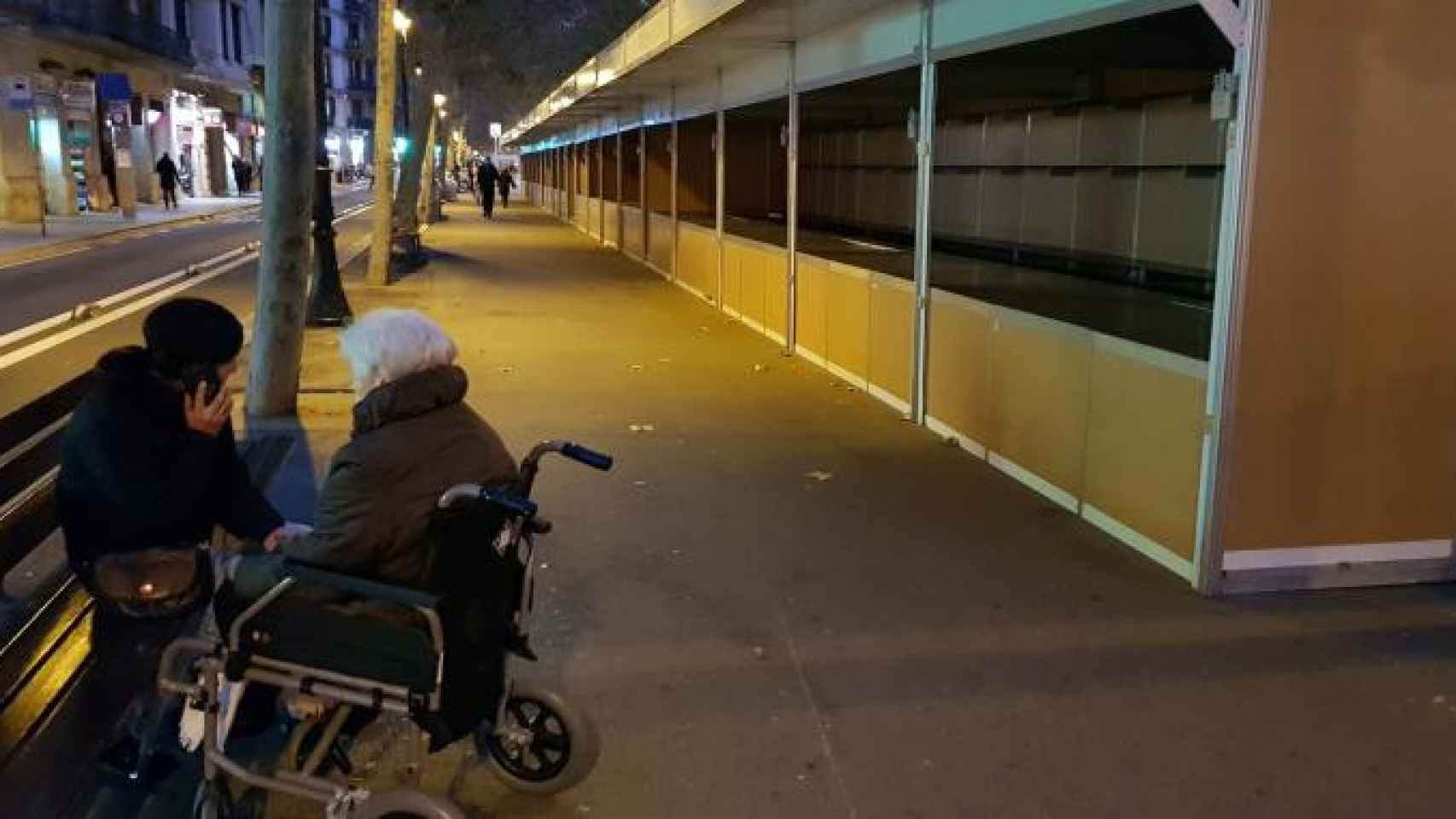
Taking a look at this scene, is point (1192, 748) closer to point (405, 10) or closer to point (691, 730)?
point (691, 730)

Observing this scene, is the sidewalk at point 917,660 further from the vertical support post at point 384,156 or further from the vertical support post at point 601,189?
the vertical support post at point 601,189

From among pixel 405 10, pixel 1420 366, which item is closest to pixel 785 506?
pixel 1420 366

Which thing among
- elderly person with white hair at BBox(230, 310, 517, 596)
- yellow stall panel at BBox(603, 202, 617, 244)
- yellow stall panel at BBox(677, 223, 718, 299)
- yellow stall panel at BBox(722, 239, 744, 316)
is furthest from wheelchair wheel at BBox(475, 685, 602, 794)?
yellow stall panel at BBox(603, 202, 617, 244)

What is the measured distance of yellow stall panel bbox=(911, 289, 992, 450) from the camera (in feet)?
25.4

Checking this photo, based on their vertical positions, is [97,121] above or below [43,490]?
above

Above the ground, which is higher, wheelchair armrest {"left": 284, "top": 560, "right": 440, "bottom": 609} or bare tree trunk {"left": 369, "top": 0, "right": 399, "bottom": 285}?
bare tree trunk {"left": 369, "top": 0, "right": 399, "bottom": 285}

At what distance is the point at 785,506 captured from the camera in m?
6.75

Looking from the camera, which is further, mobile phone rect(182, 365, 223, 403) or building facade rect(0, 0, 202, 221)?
building facade rect(0, 0, 202, 221)

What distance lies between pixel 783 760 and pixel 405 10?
1250 inches

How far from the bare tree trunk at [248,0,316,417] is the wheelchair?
18.1ft

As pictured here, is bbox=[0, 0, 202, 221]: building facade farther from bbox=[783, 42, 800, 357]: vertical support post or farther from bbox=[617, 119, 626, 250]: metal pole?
bbox=[783, 42, 800, 357]: vertical support post

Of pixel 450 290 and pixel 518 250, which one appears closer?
pixel 450 290

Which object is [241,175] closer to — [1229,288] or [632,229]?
[632,229]

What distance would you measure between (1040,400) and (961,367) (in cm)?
114
